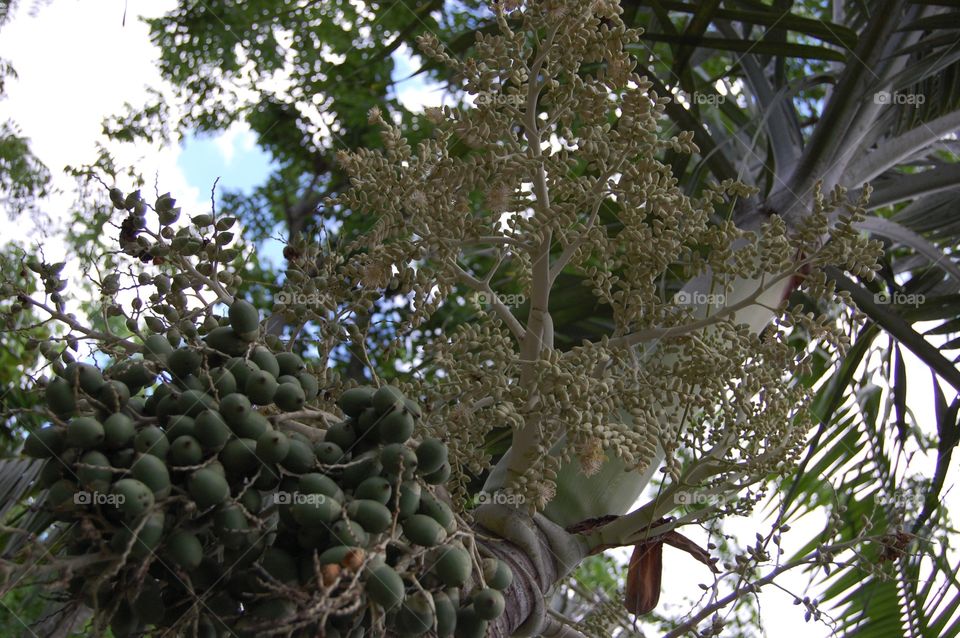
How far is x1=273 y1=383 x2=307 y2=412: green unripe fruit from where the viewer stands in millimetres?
935

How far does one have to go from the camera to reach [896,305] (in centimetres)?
208

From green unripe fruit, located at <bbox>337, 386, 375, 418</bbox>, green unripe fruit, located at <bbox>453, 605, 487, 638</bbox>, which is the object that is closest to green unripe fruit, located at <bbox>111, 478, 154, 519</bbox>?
green unripe fruit, located at <bbox>337, 386, 375, 418</bbox>

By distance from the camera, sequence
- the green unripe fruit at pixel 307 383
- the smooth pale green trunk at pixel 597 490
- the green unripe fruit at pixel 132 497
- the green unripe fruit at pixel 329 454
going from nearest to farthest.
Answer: the green unripe fruit at pixel 132 497, the green unripe fruit at pixel 329 454, the green unripe fruit at pixel 307 383, the smooth pale green trunk at pixel 597 490

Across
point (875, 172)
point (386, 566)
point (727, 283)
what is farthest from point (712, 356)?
point (875, 172)

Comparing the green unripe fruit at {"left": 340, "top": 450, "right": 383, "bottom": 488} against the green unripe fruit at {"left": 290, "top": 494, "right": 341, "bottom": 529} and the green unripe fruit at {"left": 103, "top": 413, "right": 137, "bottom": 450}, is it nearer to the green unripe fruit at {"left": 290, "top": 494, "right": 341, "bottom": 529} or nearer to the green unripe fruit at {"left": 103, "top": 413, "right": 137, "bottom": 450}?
the green unripe fruit at {"left": 290, "top": 494, "right": 341, "bottom": 529}

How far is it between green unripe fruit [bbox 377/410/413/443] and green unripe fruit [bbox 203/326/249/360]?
190 millimetres

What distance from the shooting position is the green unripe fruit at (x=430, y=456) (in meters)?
0.89

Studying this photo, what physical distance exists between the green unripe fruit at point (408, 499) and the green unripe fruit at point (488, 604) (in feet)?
0.34

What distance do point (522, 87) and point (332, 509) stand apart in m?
0.62

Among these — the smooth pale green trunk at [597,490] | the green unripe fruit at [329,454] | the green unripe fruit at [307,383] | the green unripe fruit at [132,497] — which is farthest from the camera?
the smooth pale green trunk at [597,490]

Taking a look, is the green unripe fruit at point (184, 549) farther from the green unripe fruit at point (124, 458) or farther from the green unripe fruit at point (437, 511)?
the green unripe fruit at point (437, 511)

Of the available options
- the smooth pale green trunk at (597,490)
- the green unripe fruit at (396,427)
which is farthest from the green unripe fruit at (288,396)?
the smooth pale green trunk at (597,490)

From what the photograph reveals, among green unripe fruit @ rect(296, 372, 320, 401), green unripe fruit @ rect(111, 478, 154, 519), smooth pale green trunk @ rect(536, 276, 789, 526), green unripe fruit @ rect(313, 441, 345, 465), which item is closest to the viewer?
green unripe fruit @ rect(111, 478, 154, 519)

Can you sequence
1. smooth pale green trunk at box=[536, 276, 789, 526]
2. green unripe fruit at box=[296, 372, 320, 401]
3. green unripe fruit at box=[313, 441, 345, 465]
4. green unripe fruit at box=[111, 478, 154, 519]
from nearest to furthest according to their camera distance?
green unripe fruit at box=[111, 478, 154, 519] → green unripe fruit at box=[313, 441, 345, 465] → green unripe fruit at box=[296, 372, 320, 401] → smooth pale green trunk at box=[536, 276, 789, 526]
